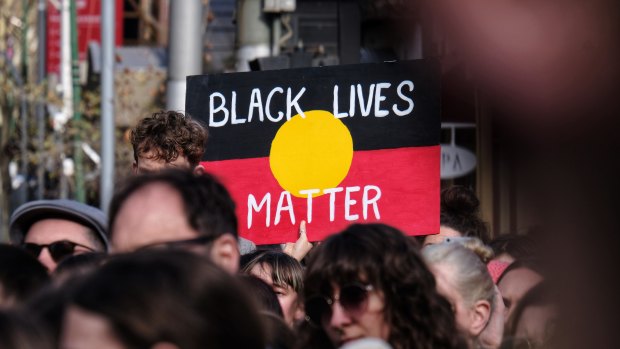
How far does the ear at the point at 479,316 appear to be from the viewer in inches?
124

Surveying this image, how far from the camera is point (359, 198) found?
14.2 ft

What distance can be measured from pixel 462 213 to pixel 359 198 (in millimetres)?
1423

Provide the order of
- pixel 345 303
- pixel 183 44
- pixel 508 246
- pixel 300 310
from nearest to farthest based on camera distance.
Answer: pixel 345 303, pixel 300 310, pixel 508 246, pixel 183 44

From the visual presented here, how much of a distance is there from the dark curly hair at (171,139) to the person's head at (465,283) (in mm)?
1036

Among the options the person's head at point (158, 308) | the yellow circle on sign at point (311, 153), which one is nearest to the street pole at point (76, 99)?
the yellow circle on sign at point (311, 153)

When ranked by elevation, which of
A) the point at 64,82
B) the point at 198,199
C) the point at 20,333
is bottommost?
the point at 20,333

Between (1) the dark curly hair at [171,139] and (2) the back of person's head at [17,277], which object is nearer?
(2) the back of person's head at [17,277]

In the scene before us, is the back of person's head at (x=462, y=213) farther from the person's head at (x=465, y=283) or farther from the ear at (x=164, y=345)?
the ear at (x=164, y=345)

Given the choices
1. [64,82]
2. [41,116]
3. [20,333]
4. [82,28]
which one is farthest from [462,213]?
[82,28]

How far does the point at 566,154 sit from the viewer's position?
2.35ft

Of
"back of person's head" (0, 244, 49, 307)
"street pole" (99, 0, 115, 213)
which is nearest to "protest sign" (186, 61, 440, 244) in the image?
"back of person's head" (0, 244, 49, 307)

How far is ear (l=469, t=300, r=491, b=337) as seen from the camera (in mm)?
3146

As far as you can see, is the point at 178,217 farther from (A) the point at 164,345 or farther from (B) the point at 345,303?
(A) the point at 164,345

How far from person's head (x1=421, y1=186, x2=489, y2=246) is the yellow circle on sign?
3.52 feet
